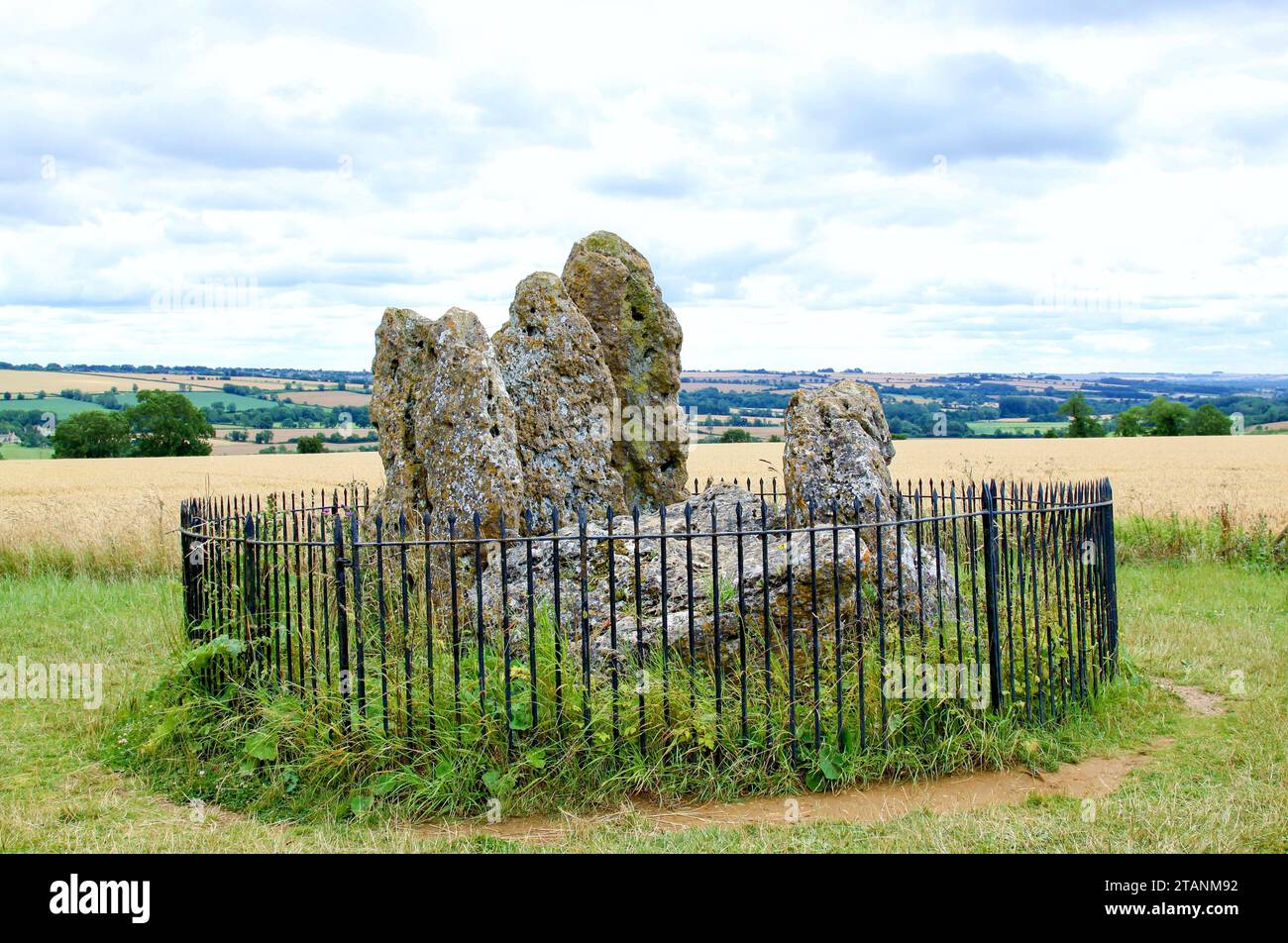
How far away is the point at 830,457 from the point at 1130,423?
230ft

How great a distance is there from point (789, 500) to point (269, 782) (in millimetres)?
4818

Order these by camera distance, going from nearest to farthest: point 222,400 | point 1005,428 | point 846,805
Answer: point 846,805 → point 1005,428 → point 222,400

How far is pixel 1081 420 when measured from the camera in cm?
6962

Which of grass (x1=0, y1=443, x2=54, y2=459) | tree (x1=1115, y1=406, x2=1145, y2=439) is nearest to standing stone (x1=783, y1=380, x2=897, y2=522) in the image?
grass (x1=0, y1=443, x2=54, y2=459)

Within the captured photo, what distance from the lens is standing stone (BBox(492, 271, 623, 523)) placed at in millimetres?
10859

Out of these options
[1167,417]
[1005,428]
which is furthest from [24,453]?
[1167,417]

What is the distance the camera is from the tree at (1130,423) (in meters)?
71.4

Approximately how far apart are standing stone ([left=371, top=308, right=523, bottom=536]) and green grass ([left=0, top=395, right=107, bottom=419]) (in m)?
60.7

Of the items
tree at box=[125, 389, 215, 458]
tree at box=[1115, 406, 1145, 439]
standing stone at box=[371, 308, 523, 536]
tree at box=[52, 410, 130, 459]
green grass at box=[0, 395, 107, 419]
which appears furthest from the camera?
tree at box=[1115, 406, 1145, 439]

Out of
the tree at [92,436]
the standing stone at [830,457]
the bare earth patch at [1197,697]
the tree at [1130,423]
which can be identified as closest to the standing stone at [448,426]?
the standing stone at [830,457]

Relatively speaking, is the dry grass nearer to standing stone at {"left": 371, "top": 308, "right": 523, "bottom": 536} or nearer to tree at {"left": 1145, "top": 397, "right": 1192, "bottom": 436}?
standing stone at {"left": 371, "top": 308, "right": 523, "bottom": 536}

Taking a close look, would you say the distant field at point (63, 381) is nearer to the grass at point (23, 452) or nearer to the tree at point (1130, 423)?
the grass at point (23, 452)

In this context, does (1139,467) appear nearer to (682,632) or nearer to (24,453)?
(682,632)

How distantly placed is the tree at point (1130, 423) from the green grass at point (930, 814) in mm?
64969
